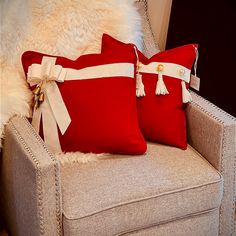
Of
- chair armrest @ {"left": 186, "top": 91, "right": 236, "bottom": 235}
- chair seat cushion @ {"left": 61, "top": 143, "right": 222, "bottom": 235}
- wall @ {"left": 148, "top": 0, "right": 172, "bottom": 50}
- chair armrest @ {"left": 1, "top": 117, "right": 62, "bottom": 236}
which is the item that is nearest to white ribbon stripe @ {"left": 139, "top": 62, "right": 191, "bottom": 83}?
chair armrest @ {"left": 186, "top": 91, "right": 236, "bottom": 235}

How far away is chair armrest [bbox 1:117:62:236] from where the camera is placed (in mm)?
1160

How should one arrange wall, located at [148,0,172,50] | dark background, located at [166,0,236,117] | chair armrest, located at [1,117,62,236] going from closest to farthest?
chair armrest, located at [1,117,62,236] → dark background, located at [166,0,236,117] → wall, located at [148,0,172,50]

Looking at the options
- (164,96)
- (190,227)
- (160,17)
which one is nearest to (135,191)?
(190,227)

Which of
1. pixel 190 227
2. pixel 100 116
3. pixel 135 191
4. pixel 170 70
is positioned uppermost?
pixel 170 70

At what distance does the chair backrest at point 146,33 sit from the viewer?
6.01 ft

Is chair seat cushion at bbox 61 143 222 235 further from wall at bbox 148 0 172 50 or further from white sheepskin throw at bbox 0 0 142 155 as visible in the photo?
wall at bbox 148 0 172 50

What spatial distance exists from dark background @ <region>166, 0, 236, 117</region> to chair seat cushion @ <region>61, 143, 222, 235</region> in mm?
502

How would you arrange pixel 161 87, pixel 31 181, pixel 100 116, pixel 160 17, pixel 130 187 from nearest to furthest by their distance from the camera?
pixel 31 181, pixel 130 187, pixel 100 116, pixel 161 87, pixel 160 17

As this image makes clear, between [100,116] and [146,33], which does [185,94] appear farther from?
[146,33]

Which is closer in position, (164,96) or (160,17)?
(164,96)

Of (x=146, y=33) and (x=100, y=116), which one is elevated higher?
(x=146, y=33)

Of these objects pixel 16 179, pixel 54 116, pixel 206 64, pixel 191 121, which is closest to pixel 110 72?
pixel 54 116

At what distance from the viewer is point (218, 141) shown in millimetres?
1416

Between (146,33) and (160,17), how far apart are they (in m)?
0.28
